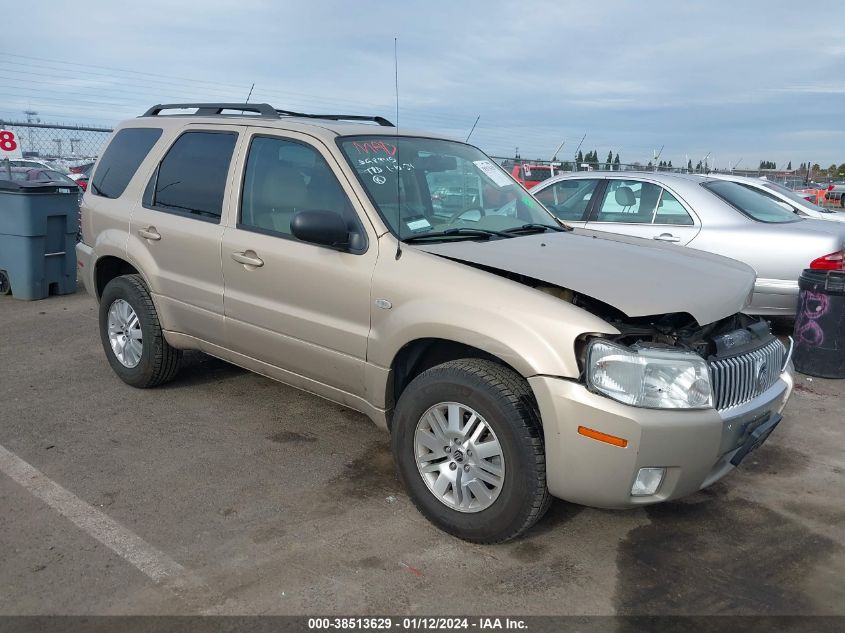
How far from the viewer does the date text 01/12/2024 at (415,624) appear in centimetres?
278

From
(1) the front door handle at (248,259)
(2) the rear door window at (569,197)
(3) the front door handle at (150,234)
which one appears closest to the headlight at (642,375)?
(1) the front door handle at (248,259)

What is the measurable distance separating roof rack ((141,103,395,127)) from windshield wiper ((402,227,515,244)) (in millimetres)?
1355

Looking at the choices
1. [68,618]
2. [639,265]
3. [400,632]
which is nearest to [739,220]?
[639,265]

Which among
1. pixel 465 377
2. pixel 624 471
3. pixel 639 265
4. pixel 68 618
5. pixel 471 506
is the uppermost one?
pixel 639 265

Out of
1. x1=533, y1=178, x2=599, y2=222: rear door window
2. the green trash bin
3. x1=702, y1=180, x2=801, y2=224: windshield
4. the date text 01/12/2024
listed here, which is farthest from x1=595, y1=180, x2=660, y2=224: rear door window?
the green trash bin

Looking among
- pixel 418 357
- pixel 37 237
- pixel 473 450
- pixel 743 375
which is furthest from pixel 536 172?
pixel 473 450

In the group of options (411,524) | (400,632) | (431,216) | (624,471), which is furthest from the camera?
(431,216)

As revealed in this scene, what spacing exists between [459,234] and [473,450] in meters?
1.23

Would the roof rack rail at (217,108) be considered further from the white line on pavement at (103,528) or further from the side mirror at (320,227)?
the white line on pavement at (103,528)

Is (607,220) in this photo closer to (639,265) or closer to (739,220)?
(739,220)

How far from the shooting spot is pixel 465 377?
322 centimetres

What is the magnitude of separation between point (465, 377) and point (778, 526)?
180 centimetres

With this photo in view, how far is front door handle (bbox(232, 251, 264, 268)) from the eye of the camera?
4.16m

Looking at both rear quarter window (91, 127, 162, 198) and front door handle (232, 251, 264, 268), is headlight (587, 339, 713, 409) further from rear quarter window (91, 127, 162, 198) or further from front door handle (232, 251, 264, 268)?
rear quarter window (91, 127, 162, 198)
